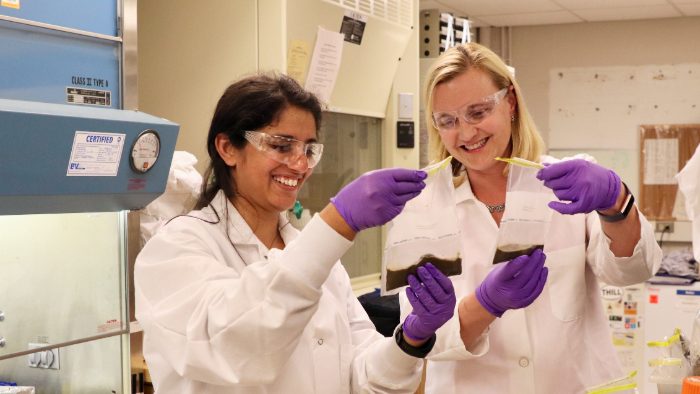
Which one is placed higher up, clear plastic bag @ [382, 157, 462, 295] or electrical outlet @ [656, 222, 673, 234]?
clear plastic bag @ [382, 157, 462, 295]

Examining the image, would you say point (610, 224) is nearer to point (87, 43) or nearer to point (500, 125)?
point (500, 125)

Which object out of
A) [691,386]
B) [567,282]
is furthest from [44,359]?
[691,386]

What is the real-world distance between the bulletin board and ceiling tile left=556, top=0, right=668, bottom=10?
44.5 inches

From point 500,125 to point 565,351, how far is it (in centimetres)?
53

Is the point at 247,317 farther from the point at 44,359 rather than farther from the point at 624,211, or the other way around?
the point at 44,359

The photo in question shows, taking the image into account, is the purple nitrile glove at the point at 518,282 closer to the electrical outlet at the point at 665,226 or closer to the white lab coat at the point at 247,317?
the white lab coat at the point at 247,317

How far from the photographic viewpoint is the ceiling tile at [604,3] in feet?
19.0

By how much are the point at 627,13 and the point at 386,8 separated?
322cm

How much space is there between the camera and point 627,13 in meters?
6.28

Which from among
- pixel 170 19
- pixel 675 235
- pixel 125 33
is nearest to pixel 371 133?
pixel 170 19

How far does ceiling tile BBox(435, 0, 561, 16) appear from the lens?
5.77 m

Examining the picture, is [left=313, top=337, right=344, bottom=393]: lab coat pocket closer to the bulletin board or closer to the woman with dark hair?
the woman with dark hair

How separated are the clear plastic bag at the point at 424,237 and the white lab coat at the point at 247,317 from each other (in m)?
0.16

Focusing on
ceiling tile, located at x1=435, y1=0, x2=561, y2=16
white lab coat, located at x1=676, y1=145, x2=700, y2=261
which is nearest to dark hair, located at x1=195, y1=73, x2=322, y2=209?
white lab coat, located at x1=676, y1=145, x2=700, y2=261
